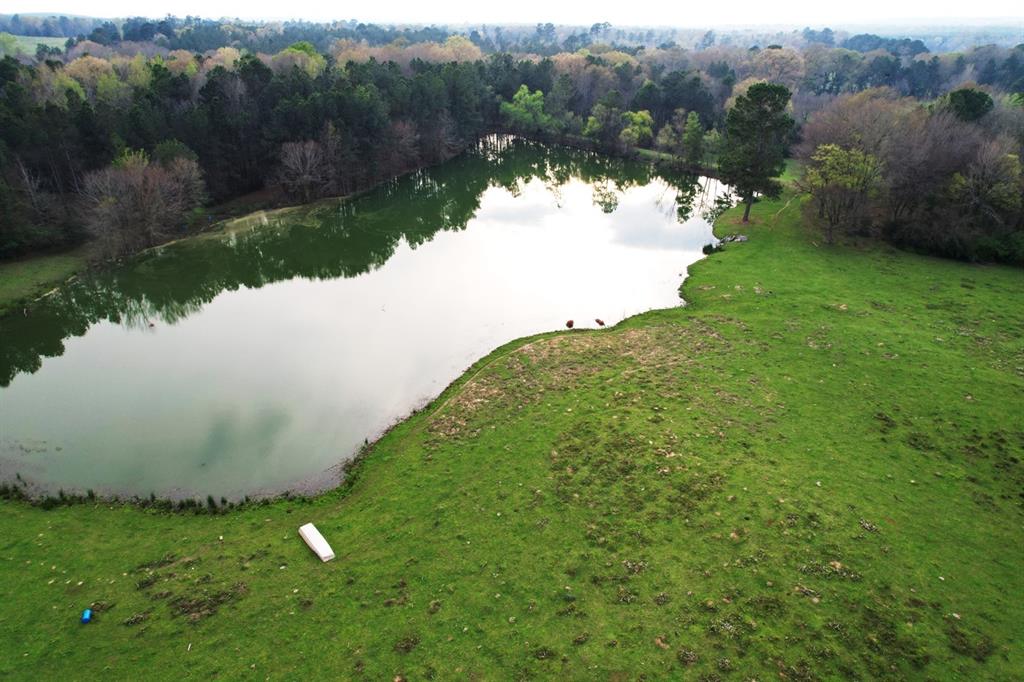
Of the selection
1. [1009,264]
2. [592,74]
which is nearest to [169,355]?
[1009,264]

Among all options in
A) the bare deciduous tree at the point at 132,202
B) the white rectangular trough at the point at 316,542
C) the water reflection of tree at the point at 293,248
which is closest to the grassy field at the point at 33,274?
the water reflection of tree at the point at 293,248

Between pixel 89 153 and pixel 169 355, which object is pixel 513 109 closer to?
pixel 89 153

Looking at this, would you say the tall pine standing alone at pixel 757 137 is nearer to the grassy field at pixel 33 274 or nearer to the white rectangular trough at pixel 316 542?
the white rectangular trough at pixel 316 542

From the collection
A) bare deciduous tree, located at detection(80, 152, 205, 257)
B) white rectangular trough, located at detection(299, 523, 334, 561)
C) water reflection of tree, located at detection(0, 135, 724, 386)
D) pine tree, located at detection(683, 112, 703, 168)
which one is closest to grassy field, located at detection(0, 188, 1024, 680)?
white rectangular trough, located at detection(299, 523, 334, 561)

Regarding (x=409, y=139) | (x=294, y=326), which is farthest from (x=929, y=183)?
(x=409, y=139)

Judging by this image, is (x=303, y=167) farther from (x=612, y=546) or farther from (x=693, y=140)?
(x=612, y=546)

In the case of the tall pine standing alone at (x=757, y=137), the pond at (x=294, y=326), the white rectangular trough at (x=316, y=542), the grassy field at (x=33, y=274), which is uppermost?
the tall pine standing alone at (x=757, y=137)

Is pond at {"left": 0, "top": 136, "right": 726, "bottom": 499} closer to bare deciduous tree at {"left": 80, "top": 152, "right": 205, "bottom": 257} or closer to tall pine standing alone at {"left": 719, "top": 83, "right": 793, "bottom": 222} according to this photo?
bare deciduous tree at {"left": 80, "top": 152, "right": 205, "bottom": 257}
